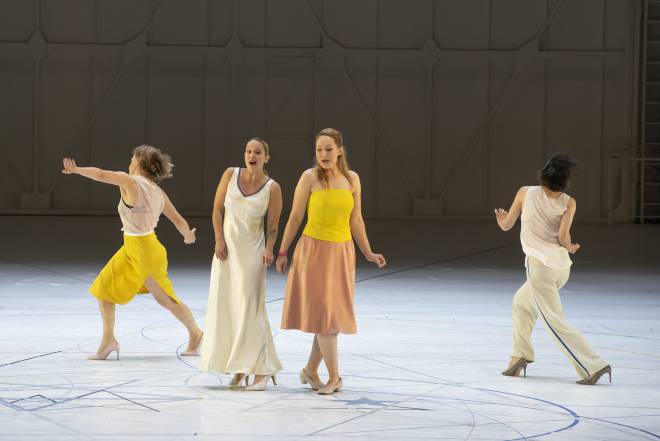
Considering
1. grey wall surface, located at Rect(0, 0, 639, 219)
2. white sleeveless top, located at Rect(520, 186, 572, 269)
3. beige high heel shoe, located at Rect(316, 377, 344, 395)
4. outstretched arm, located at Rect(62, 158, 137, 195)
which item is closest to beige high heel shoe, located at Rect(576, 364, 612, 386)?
white sleeveless top, located at Rect(520, 186, 572, 269)

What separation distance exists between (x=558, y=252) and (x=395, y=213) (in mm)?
18457

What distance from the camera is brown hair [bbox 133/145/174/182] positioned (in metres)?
7.47

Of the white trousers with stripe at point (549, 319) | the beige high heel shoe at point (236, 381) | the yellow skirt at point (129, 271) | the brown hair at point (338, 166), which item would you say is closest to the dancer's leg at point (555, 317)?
the white trousers with stripe at point (549, 319)

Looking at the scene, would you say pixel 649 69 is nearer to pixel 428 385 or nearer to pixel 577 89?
pixel 577 89

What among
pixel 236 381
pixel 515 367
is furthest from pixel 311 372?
pixel 515 367

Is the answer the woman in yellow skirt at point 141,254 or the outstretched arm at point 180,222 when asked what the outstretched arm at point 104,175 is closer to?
the woman in yellow skirt at point 141,254

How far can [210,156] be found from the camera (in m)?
25.2

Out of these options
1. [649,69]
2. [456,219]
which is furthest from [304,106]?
[649,69]

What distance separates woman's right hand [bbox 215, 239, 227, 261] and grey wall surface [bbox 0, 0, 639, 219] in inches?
732

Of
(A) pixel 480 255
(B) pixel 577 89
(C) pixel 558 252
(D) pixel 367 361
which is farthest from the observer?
(B) pixel 577 89

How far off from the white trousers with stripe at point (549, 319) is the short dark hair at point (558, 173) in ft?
1.63

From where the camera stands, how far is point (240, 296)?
6496mm

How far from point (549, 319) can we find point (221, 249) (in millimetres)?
2132

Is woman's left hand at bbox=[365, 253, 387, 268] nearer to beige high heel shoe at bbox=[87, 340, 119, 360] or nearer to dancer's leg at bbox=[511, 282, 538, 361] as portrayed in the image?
dancer's leg at bbox=[511, 282, 538, 361]
